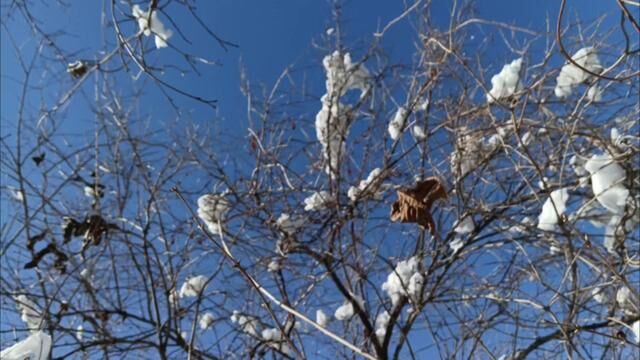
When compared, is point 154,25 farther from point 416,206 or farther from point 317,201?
point 317,201

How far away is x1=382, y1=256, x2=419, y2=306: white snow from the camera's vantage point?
2275mm

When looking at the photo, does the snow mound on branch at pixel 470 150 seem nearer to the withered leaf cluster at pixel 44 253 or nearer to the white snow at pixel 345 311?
the white snow at pixel 345 311

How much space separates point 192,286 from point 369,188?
33.1 inches

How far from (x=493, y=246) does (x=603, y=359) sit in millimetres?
596

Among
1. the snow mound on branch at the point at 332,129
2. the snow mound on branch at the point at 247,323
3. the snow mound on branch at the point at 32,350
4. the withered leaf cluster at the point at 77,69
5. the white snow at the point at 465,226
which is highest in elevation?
the snow mound on branch at the point at 332,129

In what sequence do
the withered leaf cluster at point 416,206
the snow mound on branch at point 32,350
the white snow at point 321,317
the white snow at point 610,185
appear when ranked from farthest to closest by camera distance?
the white snow at point 321,317
the white snow at point 610,185
the withered leaf cluster at point 416,206
the snow mound on branch at point 32,350

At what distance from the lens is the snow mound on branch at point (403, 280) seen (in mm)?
2266

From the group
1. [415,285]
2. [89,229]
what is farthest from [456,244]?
[89,229]

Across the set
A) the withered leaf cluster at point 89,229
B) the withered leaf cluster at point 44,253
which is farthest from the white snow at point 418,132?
the withered leaf cluster at point 44,253

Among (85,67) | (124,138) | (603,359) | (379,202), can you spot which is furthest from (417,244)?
(85,67)

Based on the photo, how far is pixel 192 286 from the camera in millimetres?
2428

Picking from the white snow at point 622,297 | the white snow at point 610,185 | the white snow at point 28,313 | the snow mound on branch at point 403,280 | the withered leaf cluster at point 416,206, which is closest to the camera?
the withered leaf cluster at point 416,206

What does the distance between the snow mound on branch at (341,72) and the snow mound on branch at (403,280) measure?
0.74 meters

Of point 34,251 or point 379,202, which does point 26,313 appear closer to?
point 34,251
